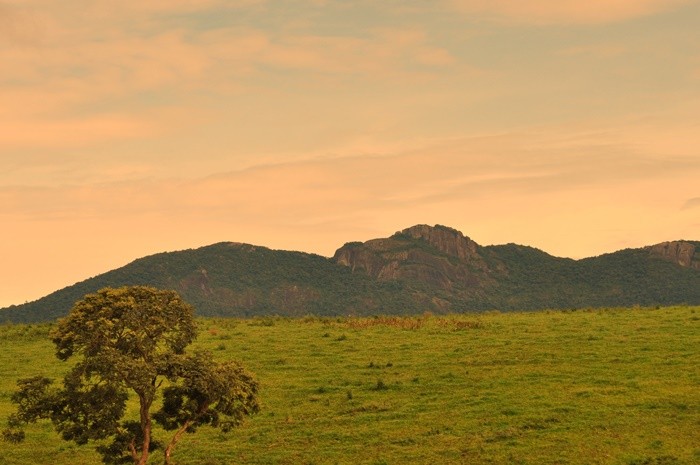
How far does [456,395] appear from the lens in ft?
154

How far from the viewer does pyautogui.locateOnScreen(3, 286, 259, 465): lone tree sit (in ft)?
111

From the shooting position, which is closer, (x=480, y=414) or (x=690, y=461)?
(x=690, y=461)

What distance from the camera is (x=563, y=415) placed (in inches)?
1660

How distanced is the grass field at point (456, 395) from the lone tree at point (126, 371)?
16.4 ft

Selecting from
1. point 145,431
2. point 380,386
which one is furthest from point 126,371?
point 380,386

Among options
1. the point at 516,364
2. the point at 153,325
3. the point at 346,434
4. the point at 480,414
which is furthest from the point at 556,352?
the point at 153,325

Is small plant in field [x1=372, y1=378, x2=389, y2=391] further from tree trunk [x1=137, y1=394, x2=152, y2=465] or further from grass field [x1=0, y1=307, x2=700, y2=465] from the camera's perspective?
tree trunk [x1=137, y1=394, x2=152, y2=465]

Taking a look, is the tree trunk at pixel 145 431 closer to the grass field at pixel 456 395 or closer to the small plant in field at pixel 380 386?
the grass field at pixel 456 395

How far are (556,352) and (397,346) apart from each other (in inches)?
412

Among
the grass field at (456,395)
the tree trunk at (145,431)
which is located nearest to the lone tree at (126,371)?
the tree trunk at (145,431)

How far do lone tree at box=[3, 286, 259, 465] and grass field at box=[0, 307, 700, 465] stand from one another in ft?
16.4

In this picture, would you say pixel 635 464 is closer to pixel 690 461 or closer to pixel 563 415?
pixel 690 461

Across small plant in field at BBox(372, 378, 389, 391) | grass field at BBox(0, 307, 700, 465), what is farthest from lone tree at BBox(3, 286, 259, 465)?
small plant in field at BBox(372, 378, 389, 391)

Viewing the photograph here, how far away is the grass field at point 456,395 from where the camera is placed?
128 feet
